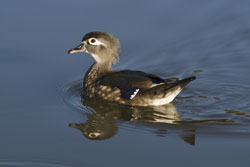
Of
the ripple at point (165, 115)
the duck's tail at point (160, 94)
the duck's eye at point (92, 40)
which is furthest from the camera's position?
the duck's eye at point (92, 40)

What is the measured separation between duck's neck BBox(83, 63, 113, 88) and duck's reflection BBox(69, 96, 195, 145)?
317 mm

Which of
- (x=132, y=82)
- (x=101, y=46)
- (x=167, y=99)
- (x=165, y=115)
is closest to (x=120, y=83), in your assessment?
(x=132, y=82)

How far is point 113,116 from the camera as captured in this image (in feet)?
26.1

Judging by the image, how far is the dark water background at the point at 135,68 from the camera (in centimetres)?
651

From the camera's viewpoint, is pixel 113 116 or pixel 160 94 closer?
pixel 113 116

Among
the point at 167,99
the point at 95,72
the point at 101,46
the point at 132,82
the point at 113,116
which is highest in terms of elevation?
the point at 101,46

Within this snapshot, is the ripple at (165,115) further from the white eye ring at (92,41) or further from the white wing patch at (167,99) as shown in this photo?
the white eye ring at (92,41)

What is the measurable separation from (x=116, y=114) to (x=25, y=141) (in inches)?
65.8

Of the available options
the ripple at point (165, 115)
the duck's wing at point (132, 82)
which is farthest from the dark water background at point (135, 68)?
the duck's wing at point (132, 82)

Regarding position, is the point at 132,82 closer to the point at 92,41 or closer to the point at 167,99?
the point at 167,99

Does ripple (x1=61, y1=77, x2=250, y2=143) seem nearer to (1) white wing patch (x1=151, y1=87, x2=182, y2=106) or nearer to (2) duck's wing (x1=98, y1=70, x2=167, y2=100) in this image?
(1) white wing patch (x1=151, y1=87, x2=182, y2=106)

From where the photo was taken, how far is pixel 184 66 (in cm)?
969

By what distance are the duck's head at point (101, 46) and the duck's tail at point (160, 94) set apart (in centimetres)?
122

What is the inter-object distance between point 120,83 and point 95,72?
2.77 ft
